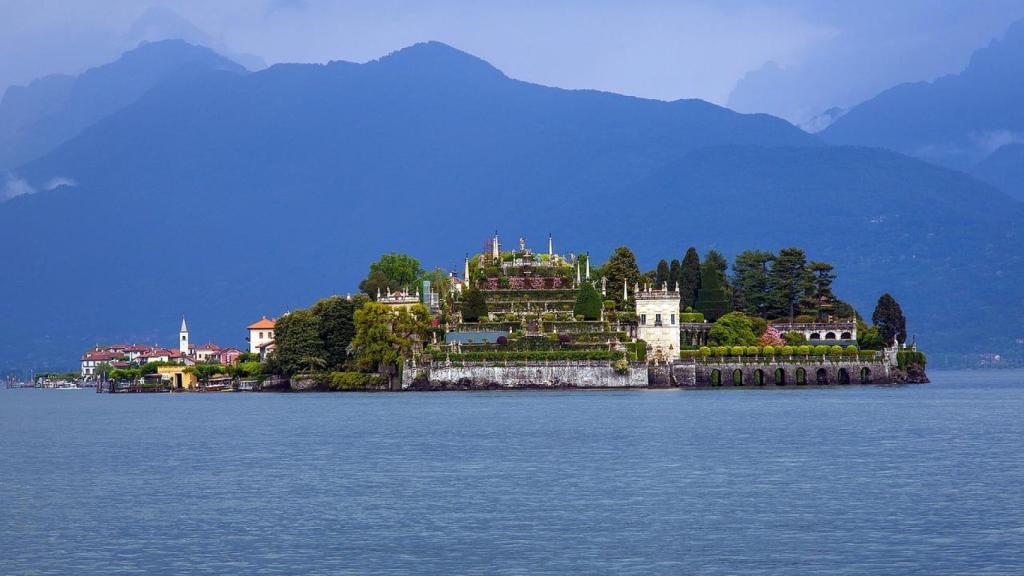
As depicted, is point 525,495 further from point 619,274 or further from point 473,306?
point 619,274

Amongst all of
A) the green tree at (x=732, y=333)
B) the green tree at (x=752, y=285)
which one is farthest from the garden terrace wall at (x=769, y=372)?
the green tree at (x=752, y=285)

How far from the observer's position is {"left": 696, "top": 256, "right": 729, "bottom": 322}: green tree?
15925 cm

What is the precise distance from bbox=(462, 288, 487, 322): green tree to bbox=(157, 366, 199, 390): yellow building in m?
41.1

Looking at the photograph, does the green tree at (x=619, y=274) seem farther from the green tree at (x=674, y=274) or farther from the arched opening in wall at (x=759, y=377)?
the arched opening in wall at (x=759, y=377)

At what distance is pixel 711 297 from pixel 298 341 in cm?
4298

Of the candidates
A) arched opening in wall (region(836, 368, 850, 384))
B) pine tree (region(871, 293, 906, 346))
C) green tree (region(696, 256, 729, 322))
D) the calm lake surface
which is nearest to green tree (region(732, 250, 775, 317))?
green tree (region(696, 256, 729, 322))

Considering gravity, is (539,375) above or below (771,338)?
below

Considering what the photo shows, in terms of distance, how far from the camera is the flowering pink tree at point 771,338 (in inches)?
5989

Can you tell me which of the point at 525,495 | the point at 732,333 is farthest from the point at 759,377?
the point at 525,495

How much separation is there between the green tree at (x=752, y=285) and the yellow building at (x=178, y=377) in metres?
61.8

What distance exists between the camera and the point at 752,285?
17462cm

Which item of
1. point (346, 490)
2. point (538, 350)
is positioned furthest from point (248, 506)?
point (538, 350)

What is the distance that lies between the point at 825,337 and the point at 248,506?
4614 inches

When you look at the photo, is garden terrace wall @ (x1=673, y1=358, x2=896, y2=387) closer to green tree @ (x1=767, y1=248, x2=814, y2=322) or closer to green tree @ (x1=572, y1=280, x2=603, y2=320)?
green tree @ (x1=572, y1=280, x2=603, y2=320)
